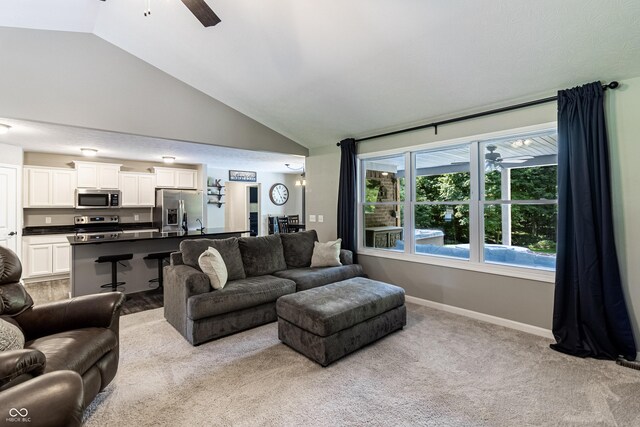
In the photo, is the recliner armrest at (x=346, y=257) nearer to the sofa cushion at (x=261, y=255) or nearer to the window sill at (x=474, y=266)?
the window sill at (x=474, y=266)

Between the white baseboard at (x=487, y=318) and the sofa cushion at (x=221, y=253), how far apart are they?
2405 millimetres

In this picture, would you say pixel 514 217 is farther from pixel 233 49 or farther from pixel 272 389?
pixel 233 49

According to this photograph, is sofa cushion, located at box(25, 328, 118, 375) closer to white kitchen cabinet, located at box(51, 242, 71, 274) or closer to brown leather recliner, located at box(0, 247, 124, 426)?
brown leather recliner, located at box(0, 247, 124, 426)

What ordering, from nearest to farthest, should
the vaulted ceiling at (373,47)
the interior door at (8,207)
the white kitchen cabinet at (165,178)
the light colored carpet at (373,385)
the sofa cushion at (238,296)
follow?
1. the light colored carpet at (373,385)
2. the vaulted ceiling at (373,47)
3. the sofa cushion at (238,296)
4. the interior door at (8,207)
5. the white kitchen cabinet at (165,178)

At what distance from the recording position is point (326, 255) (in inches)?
175

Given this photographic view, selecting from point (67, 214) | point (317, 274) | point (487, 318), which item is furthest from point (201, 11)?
point (67, 214)

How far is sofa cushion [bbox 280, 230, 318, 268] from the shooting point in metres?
4.48

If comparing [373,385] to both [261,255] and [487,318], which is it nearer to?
[487,318]

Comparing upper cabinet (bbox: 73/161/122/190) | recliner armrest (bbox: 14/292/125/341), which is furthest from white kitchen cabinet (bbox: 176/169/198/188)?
recliner armrest (bbox: 14/292/125/341)

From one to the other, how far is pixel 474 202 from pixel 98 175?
6.89 meters

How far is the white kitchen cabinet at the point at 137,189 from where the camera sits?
258 inches

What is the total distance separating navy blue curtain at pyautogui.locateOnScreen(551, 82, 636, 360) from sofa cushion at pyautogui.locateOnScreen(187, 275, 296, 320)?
2.80 meters

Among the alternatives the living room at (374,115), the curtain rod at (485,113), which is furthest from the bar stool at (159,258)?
the curtain rod at (485,113)

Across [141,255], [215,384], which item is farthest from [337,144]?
[215,384]
